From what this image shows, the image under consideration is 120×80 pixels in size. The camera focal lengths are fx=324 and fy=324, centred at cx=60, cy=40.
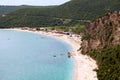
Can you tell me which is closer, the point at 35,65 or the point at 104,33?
the point at 104,33

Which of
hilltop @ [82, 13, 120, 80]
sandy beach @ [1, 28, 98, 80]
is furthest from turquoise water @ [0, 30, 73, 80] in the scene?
hilltop @ [82, 13, 120, 80]

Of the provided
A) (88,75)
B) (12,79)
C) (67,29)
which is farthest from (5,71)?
(67,29)

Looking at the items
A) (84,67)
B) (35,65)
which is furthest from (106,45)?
(35,65)

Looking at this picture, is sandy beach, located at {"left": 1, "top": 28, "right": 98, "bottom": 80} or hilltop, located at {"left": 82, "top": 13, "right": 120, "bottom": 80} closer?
hilltop, located at {"left": 82, "top": 13, "right": 120, "bottom": 80}

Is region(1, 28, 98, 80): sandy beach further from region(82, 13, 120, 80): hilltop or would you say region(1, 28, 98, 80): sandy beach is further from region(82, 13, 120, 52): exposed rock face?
region(82, 13, 120, 52): exposed rock face

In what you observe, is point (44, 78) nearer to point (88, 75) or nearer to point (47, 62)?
point (88, 75)

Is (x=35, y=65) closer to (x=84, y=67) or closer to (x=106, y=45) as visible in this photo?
(x=84, y=67)

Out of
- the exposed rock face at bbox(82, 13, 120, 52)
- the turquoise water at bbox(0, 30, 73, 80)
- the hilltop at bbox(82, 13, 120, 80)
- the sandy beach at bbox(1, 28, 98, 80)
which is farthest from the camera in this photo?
the exposed rock face at bbox(82, 13, 120, 52)

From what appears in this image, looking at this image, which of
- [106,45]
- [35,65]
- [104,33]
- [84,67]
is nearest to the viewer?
[84,67]
